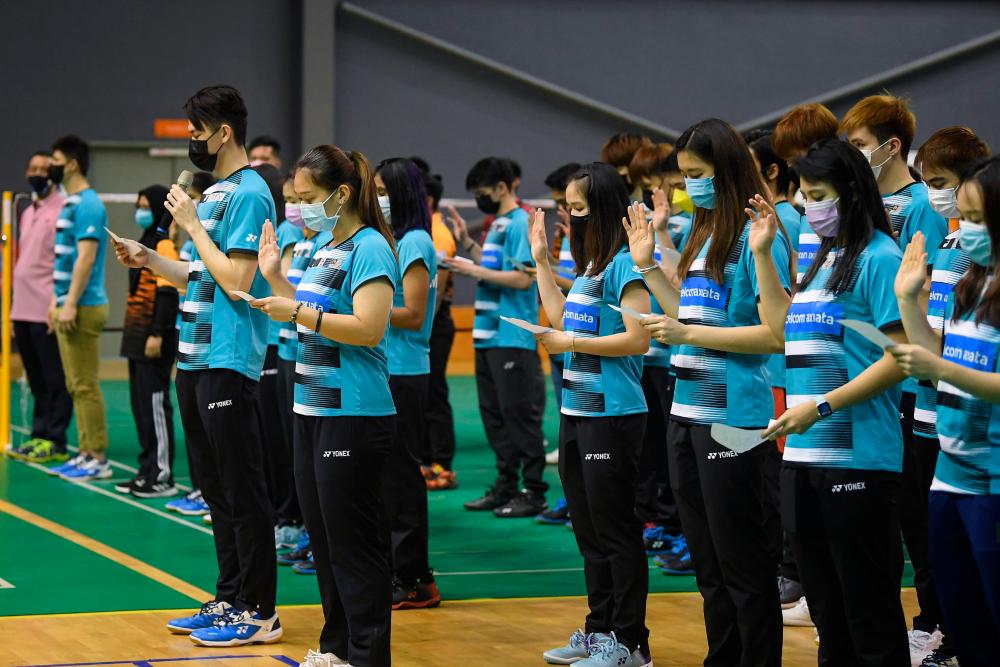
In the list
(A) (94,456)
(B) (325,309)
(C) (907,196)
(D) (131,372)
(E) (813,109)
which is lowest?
(A) (94,456)

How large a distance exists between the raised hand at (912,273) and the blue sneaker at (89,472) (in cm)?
687

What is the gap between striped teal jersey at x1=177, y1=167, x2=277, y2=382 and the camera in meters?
5.23

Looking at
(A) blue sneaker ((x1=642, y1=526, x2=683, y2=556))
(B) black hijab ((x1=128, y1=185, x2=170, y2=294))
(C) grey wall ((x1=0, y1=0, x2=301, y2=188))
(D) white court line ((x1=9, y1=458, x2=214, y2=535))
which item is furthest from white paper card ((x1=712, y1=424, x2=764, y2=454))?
(C) grey wall ((x1=0, y1=0, x2=301, y2=188))

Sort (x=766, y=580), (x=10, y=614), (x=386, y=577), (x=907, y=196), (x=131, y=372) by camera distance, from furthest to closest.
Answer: (x=131, y=372), (x=10, y=614), (x=907, y=196), (x=386, y=577), (x=766, y=580)

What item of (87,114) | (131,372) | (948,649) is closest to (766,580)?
(948,649)

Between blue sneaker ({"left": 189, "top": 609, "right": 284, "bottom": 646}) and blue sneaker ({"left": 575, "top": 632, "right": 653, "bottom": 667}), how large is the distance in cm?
122

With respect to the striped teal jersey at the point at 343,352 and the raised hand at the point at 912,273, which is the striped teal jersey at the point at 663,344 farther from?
the raised hand at the point at 912,273

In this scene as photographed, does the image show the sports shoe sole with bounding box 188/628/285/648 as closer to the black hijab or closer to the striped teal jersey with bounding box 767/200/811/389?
the striped teal jersey with bounding box 767/200/811/389

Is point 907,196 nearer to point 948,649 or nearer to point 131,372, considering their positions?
point 948,649

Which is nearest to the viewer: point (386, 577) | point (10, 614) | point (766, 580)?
point (766, 580)

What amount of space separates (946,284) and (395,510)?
2571 millimetres

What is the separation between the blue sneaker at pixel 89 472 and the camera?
30.2 ft

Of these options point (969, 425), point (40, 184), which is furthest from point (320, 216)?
point (40, 184)

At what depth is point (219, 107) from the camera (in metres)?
5.31
